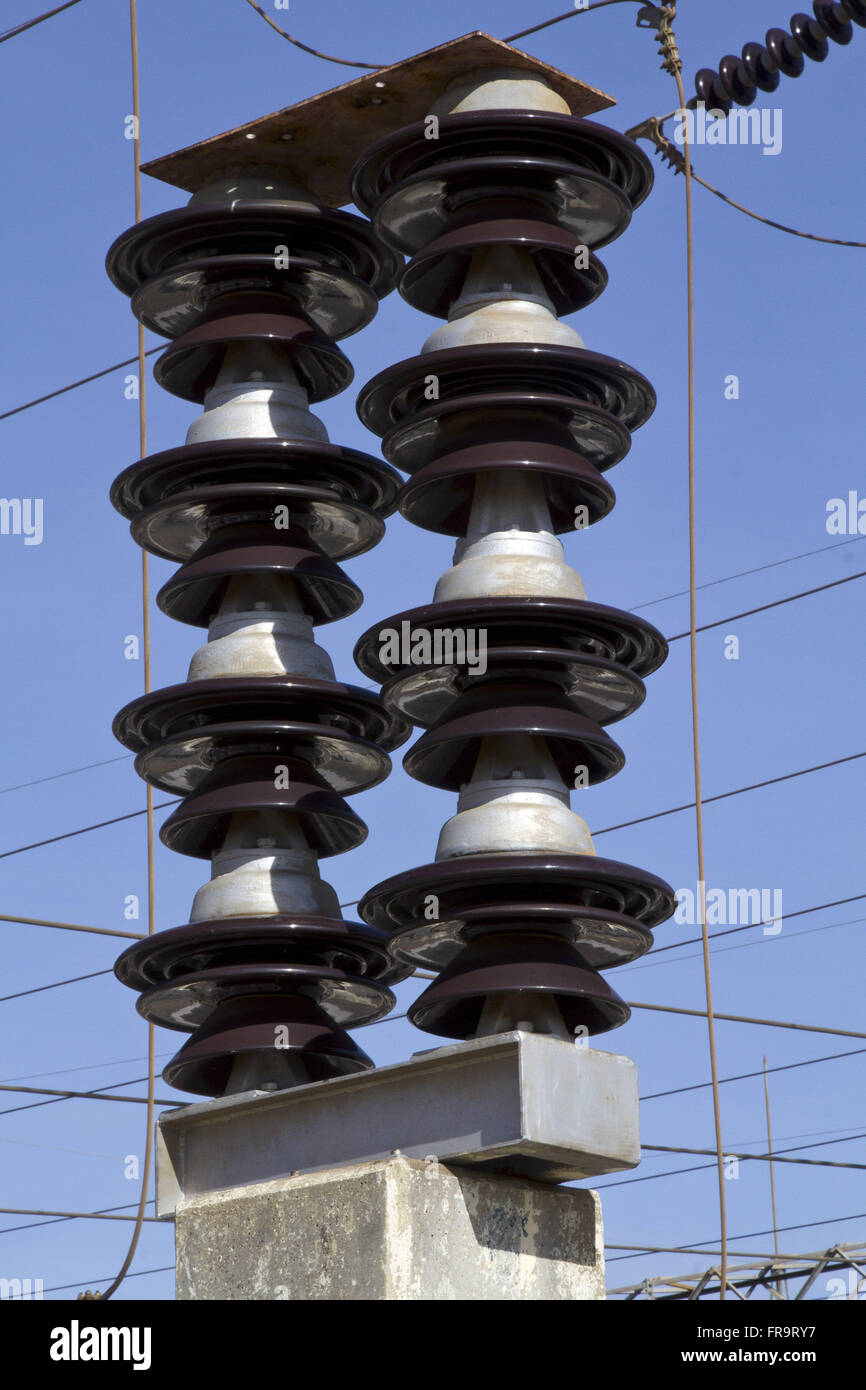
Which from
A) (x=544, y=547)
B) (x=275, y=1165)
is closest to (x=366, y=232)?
(x=544, y=547)

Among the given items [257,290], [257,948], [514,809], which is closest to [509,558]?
[514,809]

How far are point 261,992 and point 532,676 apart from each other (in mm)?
1025

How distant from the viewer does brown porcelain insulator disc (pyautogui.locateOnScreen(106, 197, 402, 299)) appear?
6102 mm

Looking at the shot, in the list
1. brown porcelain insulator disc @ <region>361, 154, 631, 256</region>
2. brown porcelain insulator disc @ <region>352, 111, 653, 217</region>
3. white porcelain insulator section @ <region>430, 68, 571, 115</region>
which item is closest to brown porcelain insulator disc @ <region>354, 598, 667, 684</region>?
brown porcelain insulator disc @ <region>361, 154, 631, 256</region>

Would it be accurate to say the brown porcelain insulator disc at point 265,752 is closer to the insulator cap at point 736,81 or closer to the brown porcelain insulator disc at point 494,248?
the brown porcelain insulator disc at point 494,248

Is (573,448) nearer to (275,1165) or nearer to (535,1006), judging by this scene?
(535,1006)

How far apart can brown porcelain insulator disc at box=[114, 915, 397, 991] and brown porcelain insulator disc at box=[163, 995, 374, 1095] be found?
11 cm

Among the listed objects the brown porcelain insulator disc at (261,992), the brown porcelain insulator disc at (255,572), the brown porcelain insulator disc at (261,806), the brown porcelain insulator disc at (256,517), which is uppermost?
the brown porcelain insulator disc at (256,517)

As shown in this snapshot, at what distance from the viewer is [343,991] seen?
5.61m

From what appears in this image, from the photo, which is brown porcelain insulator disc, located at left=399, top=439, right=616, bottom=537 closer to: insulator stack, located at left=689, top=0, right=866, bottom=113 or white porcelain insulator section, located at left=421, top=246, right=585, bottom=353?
white porcelain insulator section, located at left=421, top=246, right=585, bottom=353

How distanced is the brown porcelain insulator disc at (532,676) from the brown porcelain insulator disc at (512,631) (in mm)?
37

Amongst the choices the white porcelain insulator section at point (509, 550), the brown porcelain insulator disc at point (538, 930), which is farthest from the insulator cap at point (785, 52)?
the brown porcelain insulator disc at point (538, 930)

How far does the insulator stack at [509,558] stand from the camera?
510 centimetres
